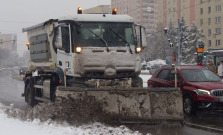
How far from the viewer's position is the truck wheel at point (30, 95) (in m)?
13.3

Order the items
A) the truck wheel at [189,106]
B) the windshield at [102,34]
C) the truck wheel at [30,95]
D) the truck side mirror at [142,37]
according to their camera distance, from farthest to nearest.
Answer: the truck wheel at [30,95] → the truck wheel at [189,106] → the truck side mirror at [142,37] → the windshield at [102,34]

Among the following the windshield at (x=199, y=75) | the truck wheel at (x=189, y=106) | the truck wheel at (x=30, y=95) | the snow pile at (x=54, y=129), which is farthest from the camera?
the truck wheel at (x=30, y=95)

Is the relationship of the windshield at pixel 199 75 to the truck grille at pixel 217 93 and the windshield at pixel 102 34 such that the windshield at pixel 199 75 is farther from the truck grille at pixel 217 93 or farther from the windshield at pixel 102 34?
the windshield at pixel 102 34

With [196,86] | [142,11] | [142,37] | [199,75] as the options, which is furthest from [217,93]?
[142,11]

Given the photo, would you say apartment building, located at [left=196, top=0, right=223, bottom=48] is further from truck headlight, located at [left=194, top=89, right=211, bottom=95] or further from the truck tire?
truck headlight, located at [left=194, top=89, right=211, bottom=95]

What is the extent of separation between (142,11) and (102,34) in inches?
5758

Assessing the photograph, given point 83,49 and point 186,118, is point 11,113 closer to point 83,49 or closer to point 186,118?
point 83,49

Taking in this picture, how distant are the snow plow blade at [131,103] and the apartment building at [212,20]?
72012mm

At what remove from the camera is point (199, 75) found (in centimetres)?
1168

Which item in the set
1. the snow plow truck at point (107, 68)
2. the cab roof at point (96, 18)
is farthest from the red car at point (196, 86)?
the cab roof at point (96, 18)

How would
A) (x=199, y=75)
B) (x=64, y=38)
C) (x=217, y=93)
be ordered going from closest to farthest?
(x=64, y=38) < (x=217, y=93) < (x=199, y=75)

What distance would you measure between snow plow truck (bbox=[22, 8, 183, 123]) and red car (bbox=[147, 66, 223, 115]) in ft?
6.05

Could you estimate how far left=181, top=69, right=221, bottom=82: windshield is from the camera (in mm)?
11430

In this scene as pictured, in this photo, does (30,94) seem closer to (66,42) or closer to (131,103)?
(66,42)
